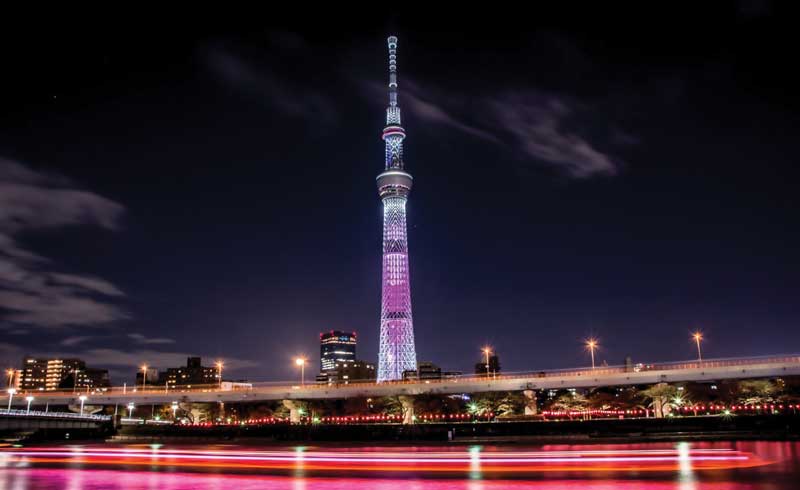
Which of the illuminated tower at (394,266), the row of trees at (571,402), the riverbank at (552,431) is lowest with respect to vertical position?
the riverbank at (552,431)

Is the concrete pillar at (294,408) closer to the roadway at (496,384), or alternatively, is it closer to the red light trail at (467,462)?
the roadway at (496,384)

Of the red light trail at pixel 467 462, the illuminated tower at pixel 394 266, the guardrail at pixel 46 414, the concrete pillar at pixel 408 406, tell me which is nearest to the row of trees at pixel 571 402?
the concrete pillar at pixel 408 406

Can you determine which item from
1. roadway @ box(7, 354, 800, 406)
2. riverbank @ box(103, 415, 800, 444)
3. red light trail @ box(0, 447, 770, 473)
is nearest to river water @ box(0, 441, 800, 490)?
red light trail @ box(0, 447, 770, 473)

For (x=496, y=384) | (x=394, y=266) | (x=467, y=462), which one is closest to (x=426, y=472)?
(x=467, y=462)

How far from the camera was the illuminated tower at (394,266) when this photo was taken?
552ft

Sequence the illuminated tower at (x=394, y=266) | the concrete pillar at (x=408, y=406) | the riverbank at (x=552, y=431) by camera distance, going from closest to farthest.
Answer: the riverbank at (x=552, y=431), the concrete pillar at (x=408, y=406), the illuminated tower at (x=394, y=266)

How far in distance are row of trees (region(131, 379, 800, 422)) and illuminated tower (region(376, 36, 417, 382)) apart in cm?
4726

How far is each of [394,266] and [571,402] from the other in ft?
273

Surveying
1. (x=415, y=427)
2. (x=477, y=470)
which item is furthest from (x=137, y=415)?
(x=477, y=470)

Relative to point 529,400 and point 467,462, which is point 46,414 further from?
point 467,462

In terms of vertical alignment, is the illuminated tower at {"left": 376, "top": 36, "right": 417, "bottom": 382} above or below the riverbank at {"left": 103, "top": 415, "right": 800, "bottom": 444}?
above

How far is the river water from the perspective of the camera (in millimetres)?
22125

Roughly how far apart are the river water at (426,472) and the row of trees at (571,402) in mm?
55311

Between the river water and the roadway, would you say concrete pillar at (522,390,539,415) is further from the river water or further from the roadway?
the river water
